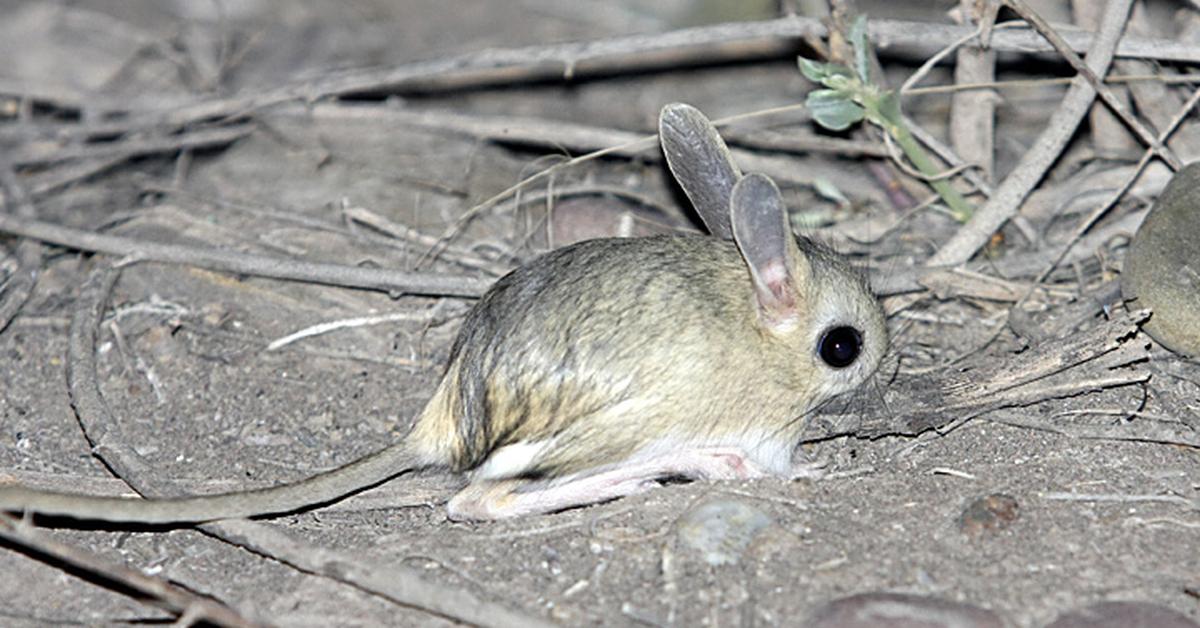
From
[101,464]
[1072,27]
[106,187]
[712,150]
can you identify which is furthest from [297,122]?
[1072,27]

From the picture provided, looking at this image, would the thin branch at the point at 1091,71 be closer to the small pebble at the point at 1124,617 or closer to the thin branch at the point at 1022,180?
the thin branch at the point at 1022,180

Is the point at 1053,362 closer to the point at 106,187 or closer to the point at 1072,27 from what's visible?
the point at 1072,27

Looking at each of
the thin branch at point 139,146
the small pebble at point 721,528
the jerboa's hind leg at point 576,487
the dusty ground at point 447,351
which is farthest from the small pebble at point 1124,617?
the thin branch at point 139,146

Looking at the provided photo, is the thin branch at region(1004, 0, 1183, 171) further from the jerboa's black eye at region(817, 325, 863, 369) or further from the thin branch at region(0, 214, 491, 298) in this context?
the thin branch at region(0, 214, 491, 298)

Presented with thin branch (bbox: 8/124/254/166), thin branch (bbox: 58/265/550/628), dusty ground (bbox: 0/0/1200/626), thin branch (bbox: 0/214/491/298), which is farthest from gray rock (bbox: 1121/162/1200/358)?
thin branch (bbox: 8/124/254/166)

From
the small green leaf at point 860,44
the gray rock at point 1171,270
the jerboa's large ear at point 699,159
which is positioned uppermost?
the small green leaf at point 860,44

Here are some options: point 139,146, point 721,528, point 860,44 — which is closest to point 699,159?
point 860,44
